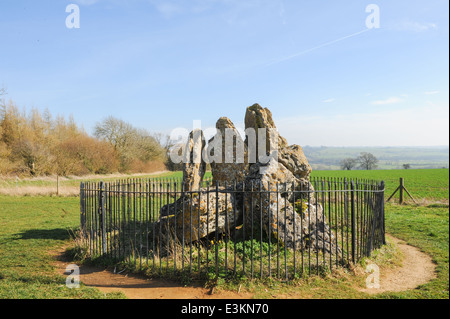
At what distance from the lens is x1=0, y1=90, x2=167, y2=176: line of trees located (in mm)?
31406

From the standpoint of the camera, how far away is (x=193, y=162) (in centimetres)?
1042

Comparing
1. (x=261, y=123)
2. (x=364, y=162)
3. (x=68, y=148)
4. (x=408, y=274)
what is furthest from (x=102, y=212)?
(x=364, y=162)

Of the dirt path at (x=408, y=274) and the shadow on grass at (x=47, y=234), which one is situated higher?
the shadow on grass at (x=47, y=234)

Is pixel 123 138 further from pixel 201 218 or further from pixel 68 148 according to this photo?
pixel 201 218

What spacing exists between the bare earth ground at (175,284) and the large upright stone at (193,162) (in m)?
3.75

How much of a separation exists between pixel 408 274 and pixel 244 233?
13.7 ft

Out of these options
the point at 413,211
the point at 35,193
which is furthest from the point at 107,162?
the point at 413,211

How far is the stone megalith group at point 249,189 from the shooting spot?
779 centimetres

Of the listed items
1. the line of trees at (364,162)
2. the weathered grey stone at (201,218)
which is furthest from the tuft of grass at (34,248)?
the line of trees at (364,162)

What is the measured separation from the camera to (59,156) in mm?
33844

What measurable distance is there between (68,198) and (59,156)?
14942 mm

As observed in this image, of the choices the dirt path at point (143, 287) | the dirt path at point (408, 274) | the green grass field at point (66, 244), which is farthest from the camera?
the dirt path at point (408, 274)

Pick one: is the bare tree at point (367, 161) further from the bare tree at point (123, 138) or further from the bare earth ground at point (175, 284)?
the bare earth ground at point (175, 284)
